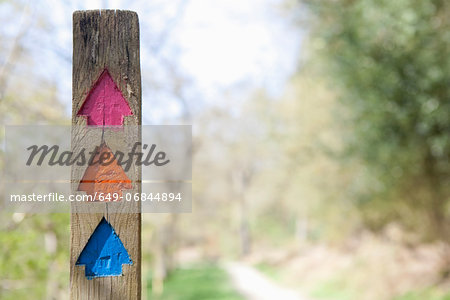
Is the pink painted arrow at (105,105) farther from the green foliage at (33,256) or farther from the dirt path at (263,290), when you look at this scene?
the dirt path at (263,290)

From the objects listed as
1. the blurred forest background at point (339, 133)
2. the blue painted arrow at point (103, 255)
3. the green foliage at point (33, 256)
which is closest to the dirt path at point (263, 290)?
the blurred forest background at point (339, 133)

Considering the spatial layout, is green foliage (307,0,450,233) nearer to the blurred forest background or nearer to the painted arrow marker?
the blurred forest background

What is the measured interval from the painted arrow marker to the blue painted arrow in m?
0.11

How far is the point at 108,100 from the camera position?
165 centimetres

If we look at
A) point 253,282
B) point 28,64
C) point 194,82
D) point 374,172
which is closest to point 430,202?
point 374,172

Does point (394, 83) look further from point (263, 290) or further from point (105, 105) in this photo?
point (263, 290)

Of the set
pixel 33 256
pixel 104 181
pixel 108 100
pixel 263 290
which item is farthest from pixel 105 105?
pixel 263 290

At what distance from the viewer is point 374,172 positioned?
865cm

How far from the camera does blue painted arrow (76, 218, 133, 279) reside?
1.59 m

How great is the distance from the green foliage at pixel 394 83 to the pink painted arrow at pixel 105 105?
693cm

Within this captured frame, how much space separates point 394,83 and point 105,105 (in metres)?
7.04

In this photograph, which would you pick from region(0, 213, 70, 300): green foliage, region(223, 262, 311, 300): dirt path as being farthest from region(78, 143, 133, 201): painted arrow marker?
region(223, 262, 311, 300): dirt path

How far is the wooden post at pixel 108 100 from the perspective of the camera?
1.59m

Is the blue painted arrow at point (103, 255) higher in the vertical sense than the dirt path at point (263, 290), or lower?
lower
